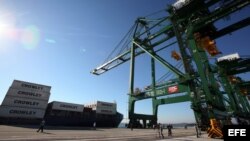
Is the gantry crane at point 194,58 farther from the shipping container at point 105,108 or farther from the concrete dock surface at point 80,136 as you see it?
the shipping container at point 105,108

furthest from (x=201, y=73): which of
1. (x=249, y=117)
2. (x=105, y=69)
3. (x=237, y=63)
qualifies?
(x=249, y=117)

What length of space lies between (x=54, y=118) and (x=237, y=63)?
36.6 m

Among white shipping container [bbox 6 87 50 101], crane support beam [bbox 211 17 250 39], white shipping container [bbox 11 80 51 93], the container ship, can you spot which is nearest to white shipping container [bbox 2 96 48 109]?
the container ship

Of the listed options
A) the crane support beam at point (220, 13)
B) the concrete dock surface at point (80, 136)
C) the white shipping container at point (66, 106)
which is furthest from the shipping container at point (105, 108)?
A: the crane support beam at point (220, 13)

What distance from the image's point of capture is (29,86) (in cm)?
3800

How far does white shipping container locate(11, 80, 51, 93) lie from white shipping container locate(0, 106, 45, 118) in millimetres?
4449

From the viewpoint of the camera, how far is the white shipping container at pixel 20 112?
33125 mm

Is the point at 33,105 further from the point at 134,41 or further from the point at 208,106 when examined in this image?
the point at 208,106

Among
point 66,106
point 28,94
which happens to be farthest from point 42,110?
point 66,106

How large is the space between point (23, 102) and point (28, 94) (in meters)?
1.93

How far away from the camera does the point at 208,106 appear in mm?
15375

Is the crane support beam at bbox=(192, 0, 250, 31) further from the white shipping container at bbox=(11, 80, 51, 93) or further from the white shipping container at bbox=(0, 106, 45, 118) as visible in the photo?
the white shipping container at bbox=(11, 80, 51, 93)

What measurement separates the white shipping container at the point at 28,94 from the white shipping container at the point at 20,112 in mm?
2646

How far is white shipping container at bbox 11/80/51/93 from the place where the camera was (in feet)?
119
